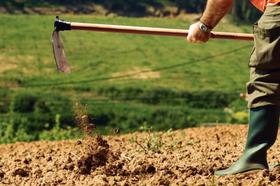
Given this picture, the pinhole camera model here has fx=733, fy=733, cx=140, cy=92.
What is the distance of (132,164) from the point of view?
14.9 feet

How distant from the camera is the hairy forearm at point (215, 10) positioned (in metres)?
3.95

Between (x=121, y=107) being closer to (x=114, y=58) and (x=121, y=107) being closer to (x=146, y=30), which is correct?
(x=114, y=58)

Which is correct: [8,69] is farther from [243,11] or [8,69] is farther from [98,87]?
[243,11]

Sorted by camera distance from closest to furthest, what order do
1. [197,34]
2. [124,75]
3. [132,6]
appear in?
[197,34] < [124,75] < [132,6]

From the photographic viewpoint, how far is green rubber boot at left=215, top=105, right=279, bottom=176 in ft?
12.8

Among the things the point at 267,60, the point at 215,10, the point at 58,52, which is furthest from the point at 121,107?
the point at 267,60

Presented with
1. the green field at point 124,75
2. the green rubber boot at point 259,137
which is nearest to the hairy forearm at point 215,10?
the green rubber boot at point 259,137

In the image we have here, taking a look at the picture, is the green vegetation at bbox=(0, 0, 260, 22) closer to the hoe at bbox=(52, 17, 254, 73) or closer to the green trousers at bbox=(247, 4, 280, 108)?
the hoe at bbox=(52, 17, 254, 73)

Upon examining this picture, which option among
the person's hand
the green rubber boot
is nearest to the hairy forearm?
the person's hand

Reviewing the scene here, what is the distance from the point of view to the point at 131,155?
4.92m

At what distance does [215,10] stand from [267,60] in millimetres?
420

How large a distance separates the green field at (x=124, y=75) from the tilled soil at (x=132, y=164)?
386 cm

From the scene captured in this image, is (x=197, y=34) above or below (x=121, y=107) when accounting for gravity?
above

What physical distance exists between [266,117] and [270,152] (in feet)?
3.88
